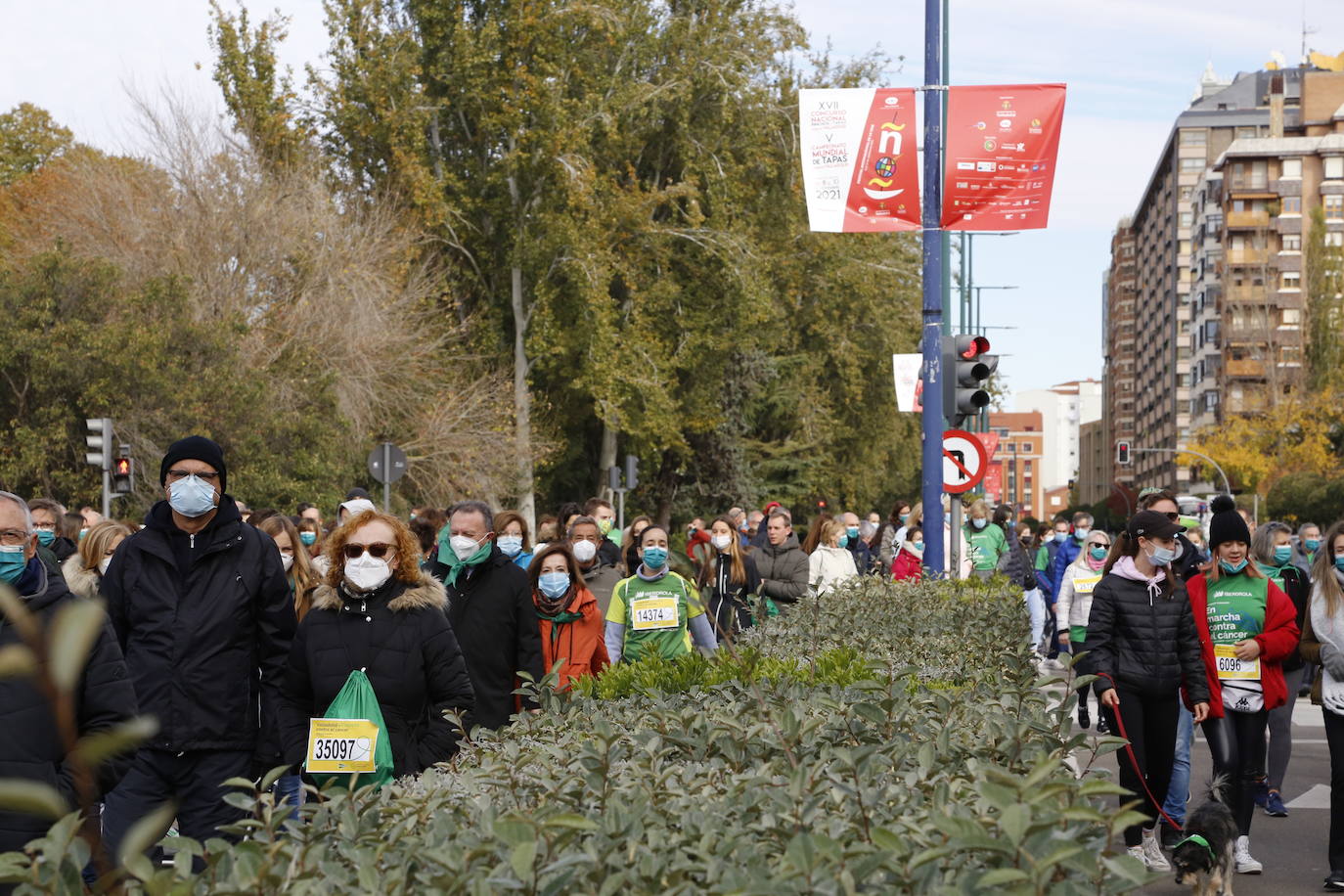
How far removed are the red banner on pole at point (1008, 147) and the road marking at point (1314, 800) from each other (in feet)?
16.9

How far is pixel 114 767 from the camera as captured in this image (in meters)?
4.59

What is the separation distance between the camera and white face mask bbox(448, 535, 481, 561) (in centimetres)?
771

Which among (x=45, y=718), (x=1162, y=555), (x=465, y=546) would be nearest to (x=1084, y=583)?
(x=1162, y=555)

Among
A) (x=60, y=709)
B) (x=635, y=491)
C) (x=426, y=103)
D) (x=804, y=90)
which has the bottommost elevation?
(x=635, y=491)

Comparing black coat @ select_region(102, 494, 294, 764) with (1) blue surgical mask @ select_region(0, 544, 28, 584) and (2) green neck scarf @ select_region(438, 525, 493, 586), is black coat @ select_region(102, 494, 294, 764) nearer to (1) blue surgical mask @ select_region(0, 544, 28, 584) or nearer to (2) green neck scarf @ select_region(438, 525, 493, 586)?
(1) blue surgical mask @ select_region(0, 544, 28, 584)

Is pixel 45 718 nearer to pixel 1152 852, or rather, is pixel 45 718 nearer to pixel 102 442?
pixel 1152 852

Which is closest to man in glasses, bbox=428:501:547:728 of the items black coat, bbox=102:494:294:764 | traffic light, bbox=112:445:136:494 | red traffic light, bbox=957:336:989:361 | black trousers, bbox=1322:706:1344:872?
black coat, bbox=102:494:294:764

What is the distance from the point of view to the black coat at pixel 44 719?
456cm

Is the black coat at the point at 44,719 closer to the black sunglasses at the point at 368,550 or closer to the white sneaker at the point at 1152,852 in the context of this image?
the black sunglasses at the point at 368,550

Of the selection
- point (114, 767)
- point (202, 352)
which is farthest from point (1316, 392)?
point (114, 767)

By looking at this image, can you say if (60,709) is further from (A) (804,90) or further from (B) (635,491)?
(B) (635,491)

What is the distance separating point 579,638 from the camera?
8680 mm

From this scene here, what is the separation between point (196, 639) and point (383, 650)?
677 millimetres

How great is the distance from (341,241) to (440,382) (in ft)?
14.1
